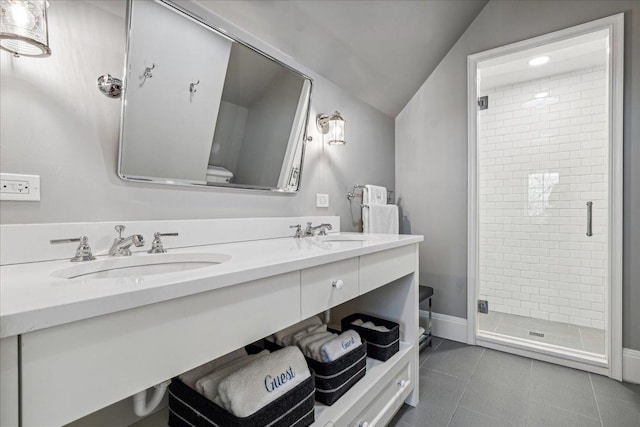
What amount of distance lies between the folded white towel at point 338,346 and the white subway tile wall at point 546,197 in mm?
1800

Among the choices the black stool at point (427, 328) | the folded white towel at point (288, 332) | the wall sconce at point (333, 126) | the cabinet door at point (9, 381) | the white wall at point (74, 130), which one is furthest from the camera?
the black stool at point (427, 328)

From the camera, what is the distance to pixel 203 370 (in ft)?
3.45

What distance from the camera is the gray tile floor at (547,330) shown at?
7.57ft

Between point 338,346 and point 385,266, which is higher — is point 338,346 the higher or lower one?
the lower one

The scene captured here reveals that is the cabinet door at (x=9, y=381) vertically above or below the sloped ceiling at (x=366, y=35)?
below

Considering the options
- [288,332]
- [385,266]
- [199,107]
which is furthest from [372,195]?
[199,107]

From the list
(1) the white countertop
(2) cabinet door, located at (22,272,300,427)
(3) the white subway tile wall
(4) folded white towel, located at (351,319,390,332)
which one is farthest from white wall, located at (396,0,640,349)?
(2) cabinet door, located at (22,272,300,427)

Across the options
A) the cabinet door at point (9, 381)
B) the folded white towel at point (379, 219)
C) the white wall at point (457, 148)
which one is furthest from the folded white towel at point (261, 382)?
the white wall at point (457, 148)

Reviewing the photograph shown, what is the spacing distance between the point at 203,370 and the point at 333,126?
151 cm

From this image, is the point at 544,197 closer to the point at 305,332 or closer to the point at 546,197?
the point at 546,197

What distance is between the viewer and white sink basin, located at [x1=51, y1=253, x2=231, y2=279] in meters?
0.86

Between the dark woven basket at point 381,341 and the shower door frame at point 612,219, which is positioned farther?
the shower door frame at point 612,219

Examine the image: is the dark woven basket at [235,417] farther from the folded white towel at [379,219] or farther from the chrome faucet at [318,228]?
the folded white towel at [379,219]

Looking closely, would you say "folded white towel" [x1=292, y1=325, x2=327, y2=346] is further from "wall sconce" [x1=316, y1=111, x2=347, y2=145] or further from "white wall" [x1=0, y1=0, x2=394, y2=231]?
"wall sconce" [x1=316, y1=111, x2=347, y2=145]
